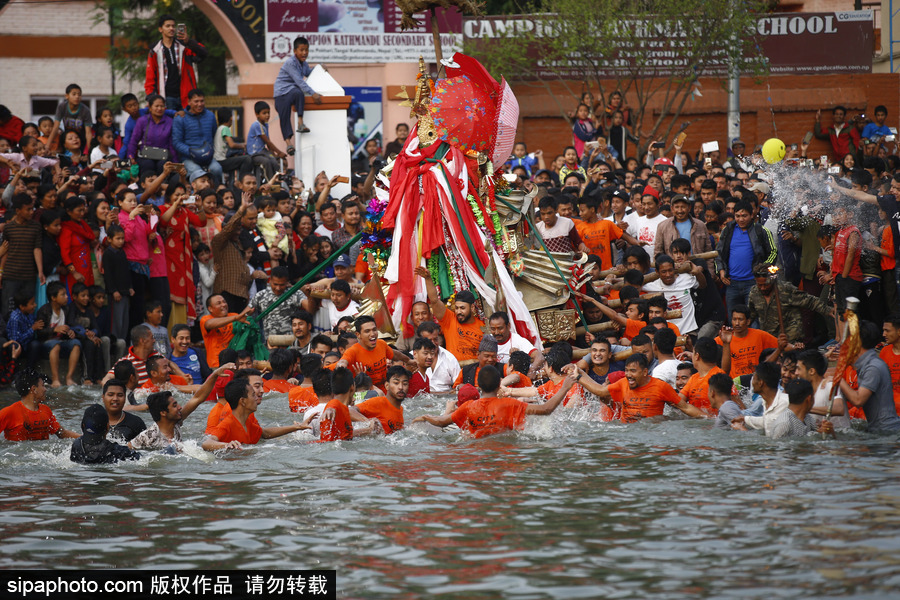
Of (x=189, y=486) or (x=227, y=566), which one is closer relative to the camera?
(x=227, y=566)

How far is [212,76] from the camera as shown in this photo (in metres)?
30.3

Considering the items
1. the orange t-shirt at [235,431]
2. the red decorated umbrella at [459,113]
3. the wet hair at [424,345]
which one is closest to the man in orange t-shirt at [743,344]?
the wet hair at [424,345]

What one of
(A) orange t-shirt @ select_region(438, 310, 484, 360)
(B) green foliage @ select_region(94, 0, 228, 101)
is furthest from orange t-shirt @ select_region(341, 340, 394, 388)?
(B) green foliage @ select_region(94, 0, 228, 101)

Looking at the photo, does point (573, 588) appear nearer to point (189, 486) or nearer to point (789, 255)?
point (189, 486)

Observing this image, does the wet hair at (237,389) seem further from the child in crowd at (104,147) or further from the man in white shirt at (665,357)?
the child in crowd at (104,147)

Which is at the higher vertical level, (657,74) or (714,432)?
(657,74)

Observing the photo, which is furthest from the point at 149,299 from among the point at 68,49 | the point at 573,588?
the point at 68,49

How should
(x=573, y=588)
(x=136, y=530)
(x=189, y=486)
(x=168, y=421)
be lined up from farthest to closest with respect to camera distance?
1. (x=168, y=421)
2. (x=189, y=486)
3. (x=136, y=530)
4. (x=573, y=588)

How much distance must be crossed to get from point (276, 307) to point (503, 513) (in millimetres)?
6531

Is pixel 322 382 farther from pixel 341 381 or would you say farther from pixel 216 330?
pixel 216 330

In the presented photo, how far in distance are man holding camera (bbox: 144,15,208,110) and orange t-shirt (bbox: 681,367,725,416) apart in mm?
8852

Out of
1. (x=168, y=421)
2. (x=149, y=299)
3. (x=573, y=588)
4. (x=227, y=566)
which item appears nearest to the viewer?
(x=573, y=588)

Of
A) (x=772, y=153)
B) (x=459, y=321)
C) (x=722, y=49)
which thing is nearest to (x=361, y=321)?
(x=459, y=321)

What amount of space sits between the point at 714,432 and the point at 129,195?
7.40 metres
